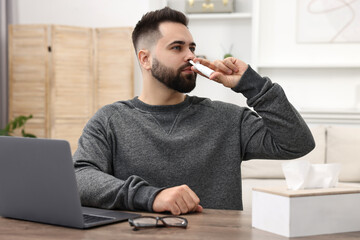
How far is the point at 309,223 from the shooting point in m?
0.97

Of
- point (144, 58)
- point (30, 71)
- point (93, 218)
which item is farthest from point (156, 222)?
point (30, 71)

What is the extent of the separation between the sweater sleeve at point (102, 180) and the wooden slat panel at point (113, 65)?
3.36 metres

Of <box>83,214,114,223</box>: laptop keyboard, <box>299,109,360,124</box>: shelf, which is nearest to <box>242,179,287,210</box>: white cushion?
<box>299,109,360,124</box>: shelf

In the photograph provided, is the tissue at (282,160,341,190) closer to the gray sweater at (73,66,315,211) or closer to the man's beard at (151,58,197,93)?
the gray sweater at (73,66,315,211)

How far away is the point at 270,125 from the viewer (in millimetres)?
1528

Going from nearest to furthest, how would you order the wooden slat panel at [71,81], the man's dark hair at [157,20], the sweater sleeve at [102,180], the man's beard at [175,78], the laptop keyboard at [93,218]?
the laptop keyboard at [93,218] < the sweater sleeve at [102,180] < the man's beard at [175,78] < the man's dark hair at [157,20] < the wooden slat panel at [71,81]

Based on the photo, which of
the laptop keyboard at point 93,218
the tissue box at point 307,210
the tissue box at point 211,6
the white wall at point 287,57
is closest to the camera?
the tissue box at point 307,210

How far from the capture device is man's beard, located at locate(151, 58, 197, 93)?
5.59 ft

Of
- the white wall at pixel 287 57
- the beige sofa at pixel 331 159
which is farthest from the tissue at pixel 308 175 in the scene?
the white wall at pixel 287 57

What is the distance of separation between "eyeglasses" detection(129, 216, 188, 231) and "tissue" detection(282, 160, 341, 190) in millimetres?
244

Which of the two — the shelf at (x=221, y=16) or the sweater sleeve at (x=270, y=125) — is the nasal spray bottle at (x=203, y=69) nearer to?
the sweater sleeve at (x=270, y=125)

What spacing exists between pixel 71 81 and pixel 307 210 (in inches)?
169

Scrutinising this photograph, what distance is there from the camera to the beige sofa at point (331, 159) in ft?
11.4

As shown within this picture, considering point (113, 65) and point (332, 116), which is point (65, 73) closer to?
point (113, 65)
